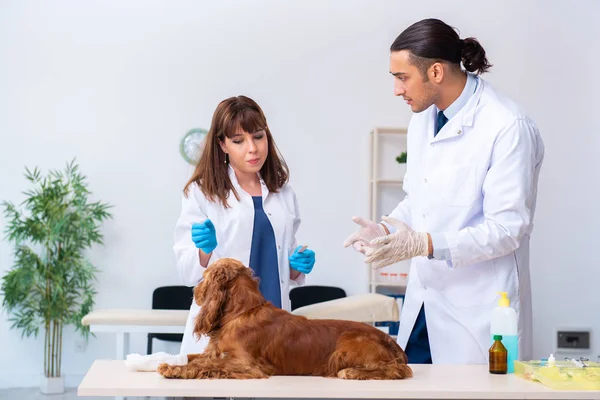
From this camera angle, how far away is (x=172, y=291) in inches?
218

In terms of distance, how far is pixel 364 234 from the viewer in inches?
98.9

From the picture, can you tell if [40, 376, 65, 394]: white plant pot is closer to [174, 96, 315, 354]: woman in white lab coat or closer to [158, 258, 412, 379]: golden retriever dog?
[174, 96, 315, 354]: woman in white lab coat

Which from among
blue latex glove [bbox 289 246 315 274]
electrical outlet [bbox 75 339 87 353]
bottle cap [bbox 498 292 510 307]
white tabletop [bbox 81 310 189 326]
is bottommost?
electrical outlet [bbox 75 339 87 353]

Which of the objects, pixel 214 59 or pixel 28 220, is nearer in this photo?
pixel 28 220

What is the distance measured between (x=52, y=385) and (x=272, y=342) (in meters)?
3.89

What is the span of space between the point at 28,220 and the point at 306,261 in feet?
10.9

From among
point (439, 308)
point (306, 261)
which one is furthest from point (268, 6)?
point (439, 308)

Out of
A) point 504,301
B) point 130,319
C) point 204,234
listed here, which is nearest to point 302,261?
point 204,234

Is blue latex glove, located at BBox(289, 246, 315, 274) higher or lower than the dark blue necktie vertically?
lower

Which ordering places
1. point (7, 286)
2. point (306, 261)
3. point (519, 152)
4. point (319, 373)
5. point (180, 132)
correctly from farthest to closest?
point (180, 132) → point (7, 286) → point (306, 261) → point (519, 152) → point (319, 373)

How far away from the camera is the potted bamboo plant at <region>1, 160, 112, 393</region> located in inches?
Result: 213

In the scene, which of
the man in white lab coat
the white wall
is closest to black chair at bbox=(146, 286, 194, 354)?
the white wall

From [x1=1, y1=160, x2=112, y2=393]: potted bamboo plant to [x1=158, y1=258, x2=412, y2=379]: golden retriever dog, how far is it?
11.8 feet

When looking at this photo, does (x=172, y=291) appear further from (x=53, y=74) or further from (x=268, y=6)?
(x=268, y=6)
